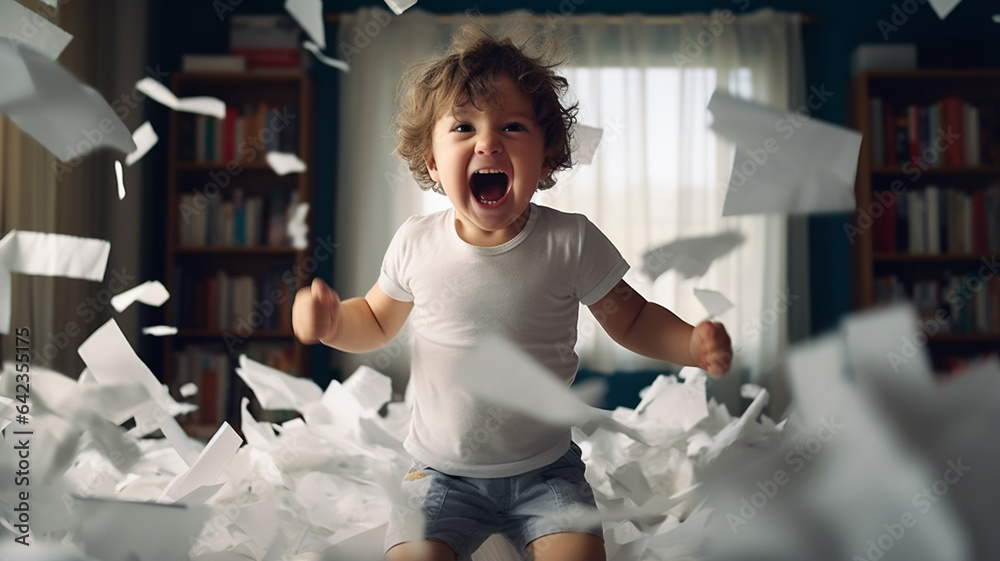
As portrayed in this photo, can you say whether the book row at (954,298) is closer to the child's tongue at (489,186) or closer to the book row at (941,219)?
the book row at (941,219)

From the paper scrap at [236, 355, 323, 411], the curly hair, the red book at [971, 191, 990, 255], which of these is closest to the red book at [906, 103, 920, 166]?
the red book at [971, 191, 990, 255]

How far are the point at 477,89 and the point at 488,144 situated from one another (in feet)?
0.24

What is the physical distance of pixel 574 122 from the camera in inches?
35.7

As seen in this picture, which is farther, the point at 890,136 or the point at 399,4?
the point at 890,136

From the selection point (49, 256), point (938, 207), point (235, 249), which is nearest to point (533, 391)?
point (49, 256)

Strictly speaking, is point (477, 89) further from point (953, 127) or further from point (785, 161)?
point (953, 127)

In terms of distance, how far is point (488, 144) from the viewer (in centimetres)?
72

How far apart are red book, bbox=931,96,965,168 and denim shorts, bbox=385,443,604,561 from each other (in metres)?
2.95

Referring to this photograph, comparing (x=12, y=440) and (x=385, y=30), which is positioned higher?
(x=385, y=30)

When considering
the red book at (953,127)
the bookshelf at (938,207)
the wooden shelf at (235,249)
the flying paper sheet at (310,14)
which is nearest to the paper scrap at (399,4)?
the flying paper sheet at (310,14)

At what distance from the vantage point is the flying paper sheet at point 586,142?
0.96 meters

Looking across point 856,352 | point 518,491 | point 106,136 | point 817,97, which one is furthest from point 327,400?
point 817,97

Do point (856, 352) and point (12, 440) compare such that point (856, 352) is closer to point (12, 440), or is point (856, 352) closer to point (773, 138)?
point (773, 138)

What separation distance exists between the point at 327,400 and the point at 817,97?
117 inches
